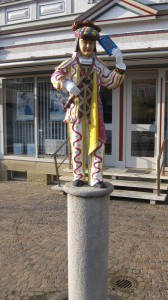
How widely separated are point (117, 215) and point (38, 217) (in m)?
1.41

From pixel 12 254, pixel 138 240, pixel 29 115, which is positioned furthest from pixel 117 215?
pixel 29 115

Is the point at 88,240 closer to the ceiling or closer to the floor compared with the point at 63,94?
closer to the floor

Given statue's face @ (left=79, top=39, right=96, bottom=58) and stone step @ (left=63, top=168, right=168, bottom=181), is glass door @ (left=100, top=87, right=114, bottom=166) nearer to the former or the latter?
stone step @ (left=63, top=168, right=168, bottom=181)

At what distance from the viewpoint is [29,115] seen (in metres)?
9.09

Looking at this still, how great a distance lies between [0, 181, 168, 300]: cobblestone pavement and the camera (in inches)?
145

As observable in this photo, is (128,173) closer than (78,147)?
No

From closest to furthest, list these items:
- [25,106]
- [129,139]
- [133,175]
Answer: [133,175] → [129,139] → [25,106]

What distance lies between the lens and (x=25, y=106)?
9.13 m

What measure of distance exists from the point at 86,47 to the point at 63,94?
5.10 m

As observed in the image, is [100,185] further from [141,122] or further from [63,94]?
[63,94]

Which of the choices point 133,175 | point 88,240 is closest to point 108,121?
point 133,175

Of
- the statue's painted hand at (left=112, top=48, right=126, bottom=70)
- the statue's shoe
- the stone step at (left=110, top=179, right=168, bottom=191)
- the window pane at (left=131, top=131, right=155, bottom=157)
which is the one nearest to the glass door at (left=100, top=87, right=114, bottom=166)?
the window pane at (left=131, top=131, right=155, bottom=157)

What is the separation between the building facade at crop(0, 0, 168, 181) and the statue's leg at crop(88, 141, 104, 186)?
376 centimetres

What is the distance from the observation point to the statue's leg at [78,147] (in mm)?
3242
